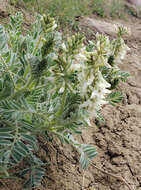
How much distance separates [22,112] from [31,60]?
310 mm

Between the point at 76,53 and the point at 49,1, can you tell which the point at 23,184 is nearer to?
the point at 76,53

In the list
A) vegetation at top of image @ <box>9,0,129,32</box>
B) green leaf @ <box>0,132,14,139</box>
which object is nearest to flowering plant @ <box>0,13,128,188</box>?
green leaf @ <box>0,132,14,139</box>

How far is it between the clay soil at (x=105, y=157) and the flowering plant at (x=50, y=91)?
0.73 ft

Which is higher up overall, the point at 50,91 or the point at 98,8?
the point at 50,91

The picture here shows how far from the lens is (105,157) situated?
2.29 metres

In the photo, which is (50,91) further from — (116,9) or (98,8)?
(116,9)

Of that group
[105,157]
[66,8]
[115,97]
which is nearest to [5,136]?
[115,97]

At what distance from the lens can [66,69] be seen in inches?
54.0

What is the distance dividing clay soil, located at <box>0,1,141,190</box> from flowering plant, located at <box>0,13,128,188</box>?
222 mm

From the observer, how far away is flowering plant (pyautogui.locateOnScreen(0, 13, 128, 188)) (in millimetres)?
1371

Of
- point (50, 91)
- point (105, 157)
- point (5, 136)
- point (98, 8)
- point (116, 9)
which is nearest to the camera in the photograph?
point (5, 136)

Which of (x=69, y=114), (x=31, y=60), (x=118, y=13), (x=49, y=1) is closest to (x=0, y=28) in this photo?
(x=31, y=60)

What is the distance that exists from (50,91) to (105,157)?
0.92 m

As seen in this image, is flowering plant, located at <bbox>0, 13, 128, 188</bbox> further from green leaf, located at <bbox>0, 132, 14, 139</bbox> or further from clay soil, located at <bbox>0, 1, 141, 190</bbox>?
clay soil, located at <bbox>0, 1, 141, 190</bbox>
